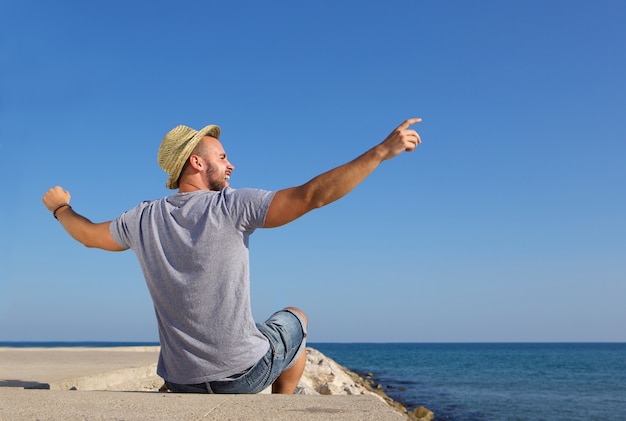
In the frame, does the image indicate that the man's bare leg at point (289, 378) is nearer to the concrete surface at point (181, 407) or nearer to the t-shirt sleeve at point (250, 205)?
the concrete surface at point (181, 407)

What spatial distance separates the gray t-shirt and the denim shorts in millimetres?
60

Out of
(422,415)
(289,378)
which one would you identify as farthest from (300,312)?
(422,415)

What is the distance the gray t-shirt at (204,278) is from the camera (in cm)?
280

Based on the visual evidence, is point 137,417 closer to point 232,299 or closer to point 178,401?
point 178,401

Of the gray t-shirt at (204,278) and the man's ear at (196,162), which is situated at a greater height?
the man's ear at (196,162)

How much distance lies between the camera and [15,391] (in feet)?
10.8

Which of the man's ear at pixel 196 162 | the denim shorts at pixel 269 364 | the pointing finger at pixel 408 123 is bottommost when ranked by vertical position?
the denim shorts at pixel 269 364

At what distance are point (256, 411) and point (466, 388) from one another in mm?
25153

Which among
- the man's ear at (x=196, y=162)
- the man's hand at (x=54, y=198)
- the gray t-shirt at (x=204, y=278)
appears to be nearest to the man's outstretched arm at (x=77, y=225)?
the man's hand at (x=54, y=198)

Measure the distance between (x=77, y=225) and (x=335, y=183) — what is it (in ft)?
5.27

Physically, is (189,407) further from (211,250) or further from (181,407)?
(211,250)

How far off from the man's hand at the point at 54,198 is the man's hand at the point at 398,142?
198 centimetres

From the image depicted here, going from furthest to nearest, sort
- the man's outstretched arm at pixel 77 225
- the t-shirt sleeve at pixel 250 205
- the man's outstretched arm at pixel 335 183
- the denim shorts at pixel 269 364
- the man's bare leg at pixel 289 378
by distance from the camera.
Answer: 1. the man's bare leg at pixel 289 378
2. the man's outstretched arm at pixel 77 225
3. the denim shorts at pixel 269 364
4. the t-shirt sleeve at pixel 250 205
5. the man's outstretched arm at pixel 335 183

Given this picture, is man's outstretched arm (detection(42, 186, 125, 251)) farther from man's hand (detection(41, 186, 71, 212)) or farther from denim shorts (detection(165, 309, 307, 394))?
denim shorts (detection(165, 309, 307, 394))
